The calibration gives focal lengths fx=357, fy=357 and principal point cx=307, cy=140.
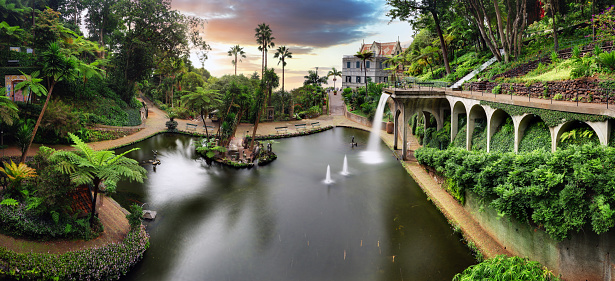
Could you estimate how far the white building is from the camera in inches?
2916

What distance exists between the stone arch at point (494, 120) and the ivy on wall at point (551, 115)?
97 centimetres

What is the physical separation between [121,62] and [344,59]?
46507 millimetres

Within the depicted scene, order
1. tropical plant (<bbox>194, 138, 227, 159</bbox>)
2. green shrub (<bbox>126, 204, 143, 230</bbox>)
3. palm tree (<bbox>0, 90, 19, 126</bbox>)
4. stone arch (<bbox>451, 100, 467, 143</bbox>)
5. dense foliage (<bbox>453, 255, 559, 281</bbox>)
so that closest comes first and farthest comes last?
dense foliage (<bbox>453, 255, 559, 281</bbox>)
green shrub (<bbox>126, 204, 143, 230</bbox>)
palm tree (<bbox>0, 90, 19, 126</bbox>)
stone arch (<bbox>451, 100, 467, 143</bbox>)
tropical plant (<bbox>194, 138, 227, 159</bbox>)

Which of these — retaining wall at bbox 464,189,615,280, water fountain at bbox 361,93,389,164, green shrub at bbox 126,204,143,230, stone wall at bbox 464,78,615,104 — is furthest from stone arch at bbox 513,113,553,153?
green shrub at bbox 126,204,143,230

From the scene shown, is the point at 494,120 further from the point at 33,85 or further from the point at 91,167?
the point at 33,85

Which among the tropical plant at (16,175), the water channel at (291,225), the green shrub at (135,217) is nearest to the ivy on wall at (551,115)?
the water channel at (291,225)

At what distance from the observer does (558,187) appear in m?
10.9

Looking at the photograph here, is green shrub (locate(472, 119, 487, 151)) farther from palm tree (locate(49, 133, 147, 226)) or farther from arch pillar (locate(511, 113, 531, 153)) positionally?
palm tree (locate(49, 133, 147, 226))

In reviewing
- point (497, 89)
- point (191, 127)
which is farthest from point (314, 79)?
point (497, 89)

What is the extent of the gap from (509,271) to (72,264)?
13209mm

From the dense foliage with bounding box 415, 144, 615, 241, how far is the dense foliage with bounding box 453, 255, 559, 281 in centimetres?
122

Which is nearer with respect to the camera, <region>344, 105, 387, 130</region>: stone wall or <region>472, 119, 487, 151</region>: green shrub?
<region>472, 119, 487, 151</region>: green shrub

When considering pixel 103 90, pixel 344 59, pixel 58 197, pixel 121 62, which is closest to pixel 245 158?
pixel 58 197

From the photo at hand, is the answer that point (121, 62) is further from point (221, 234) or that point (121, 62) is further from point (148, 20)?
point (221, 234)
